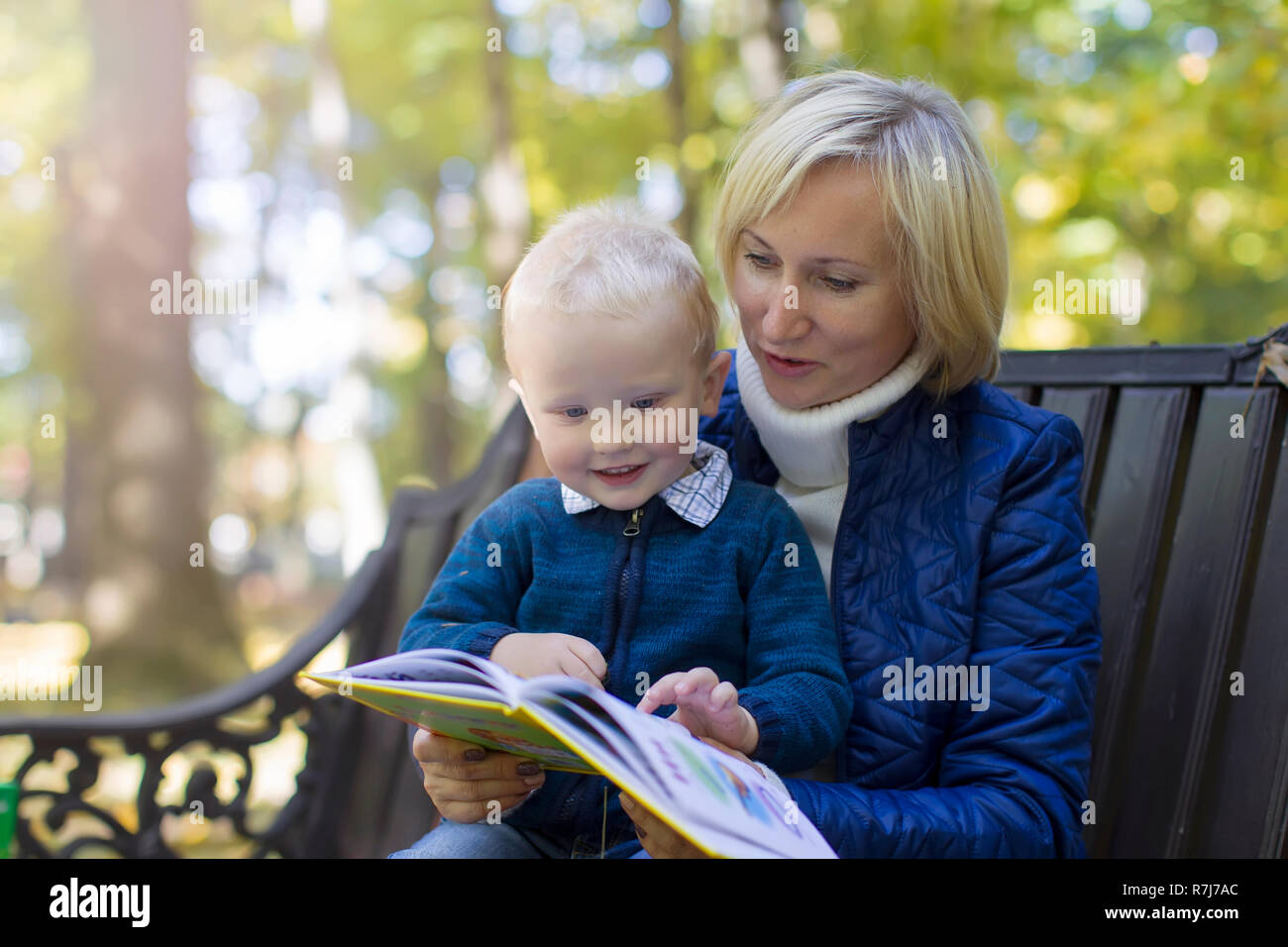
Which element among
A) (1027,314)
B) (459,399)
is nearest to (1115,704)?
(1027,314)

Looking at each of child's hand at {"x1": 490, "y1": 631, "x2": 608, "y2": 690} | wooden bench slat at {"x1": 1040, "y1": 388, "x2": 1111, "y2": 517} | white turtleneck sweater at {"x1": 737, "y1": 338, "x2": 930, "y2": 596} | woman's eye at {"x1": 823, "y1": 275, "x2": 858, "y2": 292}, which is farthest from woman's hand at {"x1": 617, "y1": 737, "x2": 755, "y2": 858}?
wooden bench slat at {"x1": 1040, "y1": 388, "x2": 1111, "y2": 517}

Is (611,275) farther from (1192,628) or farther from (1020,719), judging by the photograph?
(1192,628)

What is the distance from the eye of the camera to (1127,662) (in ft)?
8.26

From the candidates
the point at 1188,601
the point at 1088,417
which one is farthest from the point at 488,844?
the point at 1088,417

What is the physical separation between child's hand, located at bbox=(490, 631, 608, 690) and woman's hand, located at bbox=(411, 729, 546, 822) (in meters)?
0.16

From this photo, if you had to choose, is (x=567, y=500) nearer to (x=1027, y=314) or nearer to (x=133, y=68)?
(x=1027, y=314)

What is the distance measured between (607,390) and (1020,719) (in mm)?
907

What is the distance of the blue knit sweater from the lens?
79.9 inches

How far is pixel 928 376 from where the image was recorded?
2.37 meters

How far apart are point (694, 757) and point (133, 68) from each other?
10.0 meters

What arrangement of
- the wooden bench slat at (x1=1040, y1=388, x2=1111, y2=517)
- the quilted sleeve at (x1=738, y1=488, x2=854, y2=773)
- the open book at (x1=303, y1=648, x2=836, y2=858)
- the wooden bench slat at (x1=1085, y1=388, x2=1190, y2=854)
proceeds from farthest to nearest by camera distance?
the wooden bench slat at (x1=1040, y1=388, x2=1111, y2=517), the wooden bench slat at (x1=1085, y1=388, x2=1190, y2=854), the quilted sleeve at (x1=738, y1=488, x2=854, y2=773), the open book at (x1=303, y1=648, x2=836, y2=858)

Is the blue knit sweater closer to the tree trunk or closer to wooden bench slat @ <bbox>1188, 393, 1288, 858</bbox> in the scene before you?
wooden bench slat @ <bbox>1188, 393, 1288, 858</bbox>

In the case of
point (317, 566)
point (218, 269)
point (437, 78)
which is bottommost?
point (317, 566)

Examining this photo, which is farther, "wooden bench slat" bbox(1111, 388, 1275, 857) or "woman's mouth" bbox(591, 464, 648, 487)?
"wooden bench slat" bbox(1111, 388, 1275, 857)
